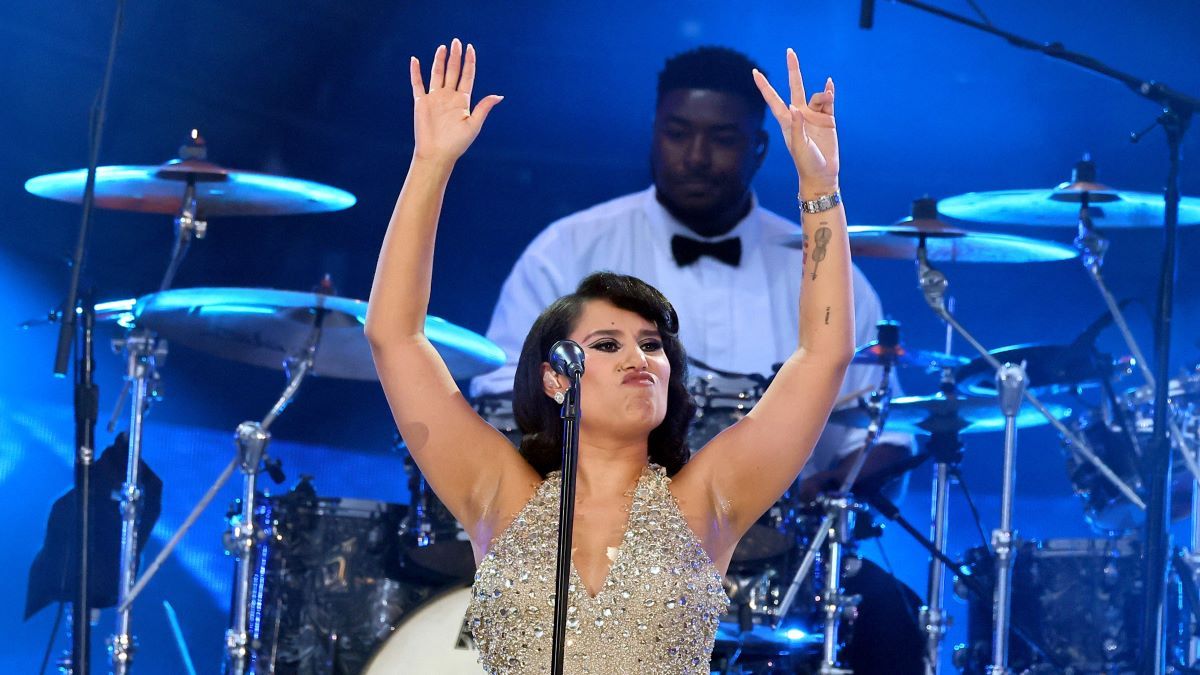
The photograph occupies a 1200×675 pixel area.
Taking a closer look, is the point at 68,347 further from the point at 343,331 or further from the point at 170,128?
the point at 170,128

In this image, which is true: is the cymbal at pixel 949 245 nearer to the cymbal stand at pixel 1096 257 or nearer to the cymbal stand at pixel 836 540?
the cymbal stand at pixel 1096 257

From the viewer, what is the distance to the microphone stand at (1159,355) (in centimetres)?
409

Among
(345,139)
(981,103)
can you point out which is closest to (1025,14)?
(981,103)

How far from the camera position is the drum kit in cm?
445

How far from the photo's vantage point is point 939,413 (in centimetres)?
505

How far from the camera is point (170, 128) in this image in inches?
225

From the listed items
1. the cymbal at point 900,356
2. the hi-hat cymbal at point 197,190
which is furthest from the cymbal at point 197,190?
the cymbal at point 900,356

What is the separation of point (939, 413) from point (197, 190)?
257 cm

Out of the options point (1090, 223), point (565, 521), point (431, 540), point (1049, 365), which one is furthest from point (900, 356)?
point (565, 521)

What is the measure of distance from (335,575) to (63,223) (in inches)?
70.5

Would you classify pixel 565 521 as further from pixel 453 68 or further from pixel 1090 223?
pixel 1090 223

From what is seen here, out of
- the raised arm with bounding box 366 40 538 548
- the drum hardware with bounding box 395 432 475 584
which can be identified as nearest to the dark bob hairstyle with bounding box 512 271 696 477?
the raised arm with bounding box 366 40 538 548

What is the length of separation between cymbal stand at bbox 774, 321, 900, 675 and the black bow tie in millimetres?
1199

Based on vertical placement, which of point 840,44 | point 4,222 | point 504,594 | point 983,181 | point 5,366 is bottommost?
point 504,594
